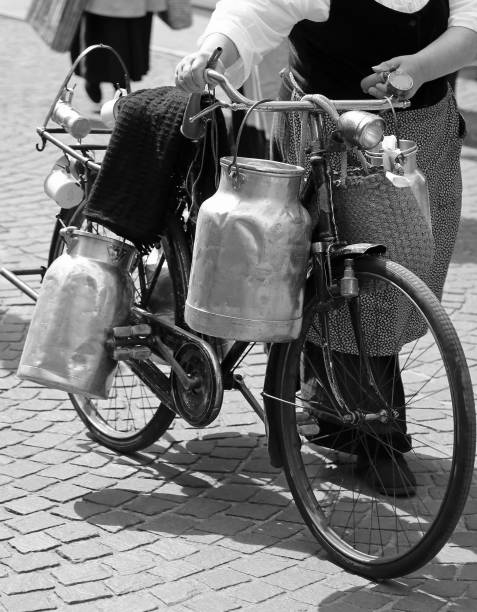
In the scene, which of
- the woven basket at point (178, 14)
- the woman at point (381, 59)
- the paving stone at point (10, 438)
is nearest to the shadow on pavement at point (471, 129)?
the woven basket at point (178, 14)

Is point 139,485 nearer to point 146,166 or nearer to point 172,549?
point 172,549

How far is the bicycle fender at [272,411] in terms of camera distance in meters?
3.48

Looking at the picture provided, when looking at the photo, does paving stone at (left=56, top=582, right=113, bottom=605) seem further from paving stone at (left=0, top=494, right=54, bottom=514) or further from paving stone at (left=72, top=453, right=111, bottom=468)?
paving stone at (left=72, top=453, right=111, bottom=468)

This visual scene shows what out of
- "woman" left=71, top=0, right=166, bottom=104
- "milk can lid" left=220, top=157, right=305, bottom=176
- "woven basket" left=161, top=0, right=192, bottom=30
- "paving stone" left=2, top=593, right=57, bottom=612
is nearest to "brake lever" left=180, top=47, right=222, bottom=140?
"milk can lid" left=220, top=157, right=305, bottom=176

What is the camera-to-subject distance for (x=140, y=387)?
4566mm

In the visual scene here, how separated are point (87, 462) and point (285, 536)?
0.83 metres

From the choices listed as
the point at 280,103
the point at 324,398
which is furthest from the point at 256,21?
the point at 324,398

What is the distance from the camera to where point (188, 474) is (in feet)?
13.3

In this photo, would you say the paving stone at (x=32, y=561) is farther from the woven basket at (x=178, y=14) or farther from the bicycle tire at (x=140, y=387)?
the woven basket at (x=178, y=14)

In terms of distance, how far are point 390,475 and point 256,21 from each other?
56.9 inches

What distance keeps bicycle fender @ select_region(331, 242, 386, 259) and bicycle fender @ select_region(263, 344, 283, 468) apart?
36cm

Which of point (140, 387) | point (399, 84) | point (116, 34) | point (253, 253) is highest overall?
point (116, 34)

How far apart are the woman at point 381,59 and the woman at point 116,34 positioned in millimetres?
4903

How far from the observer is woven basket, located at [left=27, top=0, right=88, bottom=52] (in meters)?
8.59
